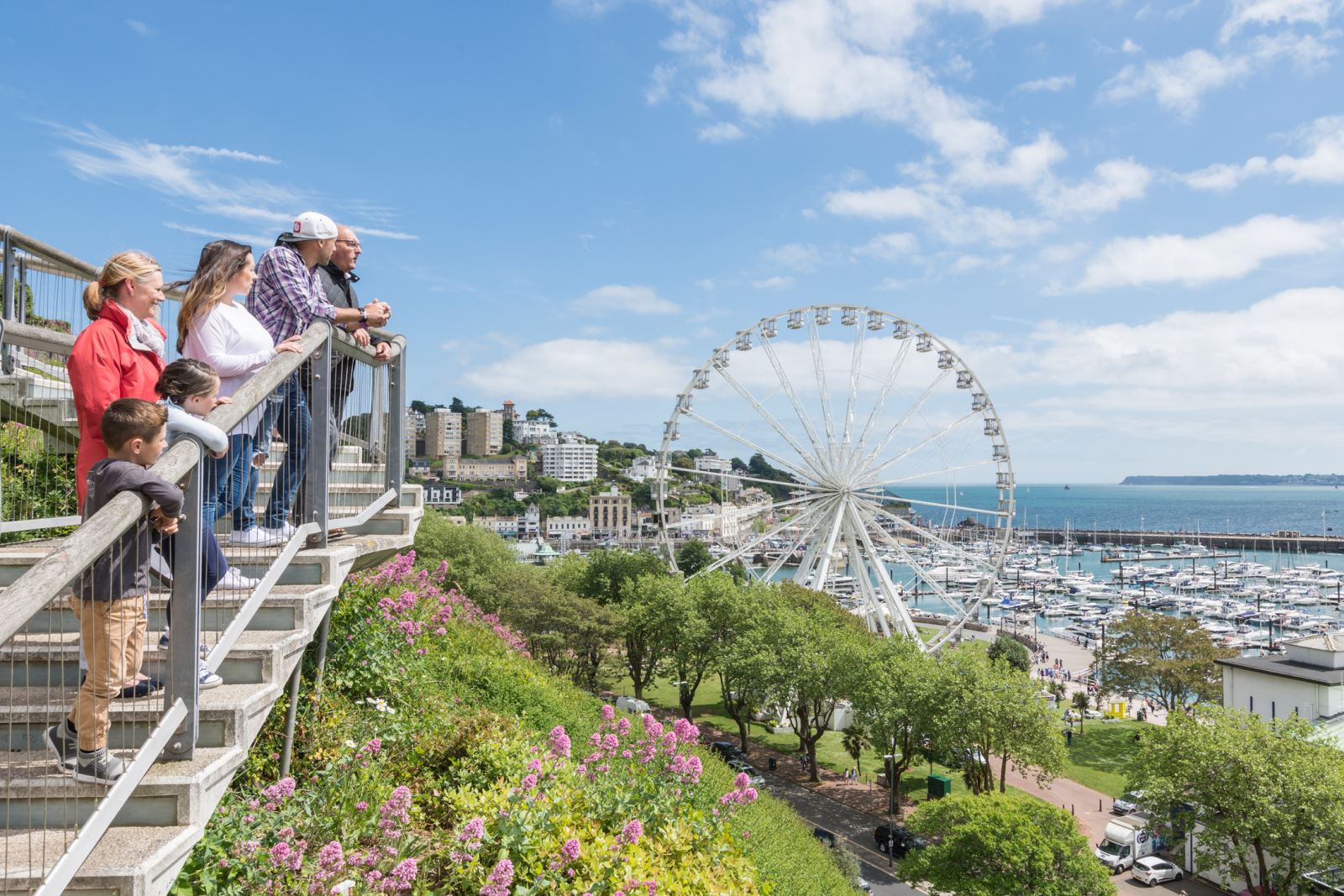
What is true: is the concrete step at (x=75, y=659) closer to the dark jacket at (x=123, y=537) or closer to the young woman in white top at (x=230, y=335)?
the dark jacket at (x=123, y=537)

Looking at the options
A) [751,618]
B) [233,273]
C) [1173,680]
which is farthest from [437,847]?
[1173,680]

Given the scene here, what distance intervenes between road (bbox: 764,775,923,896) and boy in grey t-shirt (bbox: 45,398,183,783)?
72.9ft

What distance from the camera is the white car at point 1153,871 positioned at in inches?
931

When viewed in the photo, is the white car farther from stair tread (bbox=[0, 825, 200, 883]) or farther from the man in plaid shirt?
stair tread (bbox=[0, 825, 200, 883])

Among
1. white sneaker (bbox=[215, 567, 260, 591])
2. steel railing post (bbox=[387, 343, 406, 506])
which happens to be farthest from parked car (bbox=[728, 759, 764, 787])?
white sneaker (bbox=[215, 567, 260, 591])

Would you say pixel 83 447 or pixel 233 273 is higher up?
pixel 233 273

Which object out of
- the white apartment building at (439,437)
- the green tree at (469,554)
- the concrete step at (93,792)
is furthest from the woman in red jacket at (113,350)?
the white apartment building at (439,437)

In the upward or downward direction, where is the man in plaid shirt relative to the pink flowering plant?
upward

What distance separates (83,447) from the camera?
3762mm

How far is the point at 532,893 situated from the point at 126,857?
2.31m

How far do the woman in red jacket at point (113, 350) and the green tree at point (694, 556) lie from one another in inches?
3115

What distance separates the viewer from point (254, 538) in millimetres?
4406

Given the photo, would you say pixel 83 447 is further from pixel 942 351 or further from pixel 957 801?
pixel 942 351

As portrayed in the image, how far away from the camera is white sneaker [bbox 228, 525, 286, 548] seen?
172 inches
